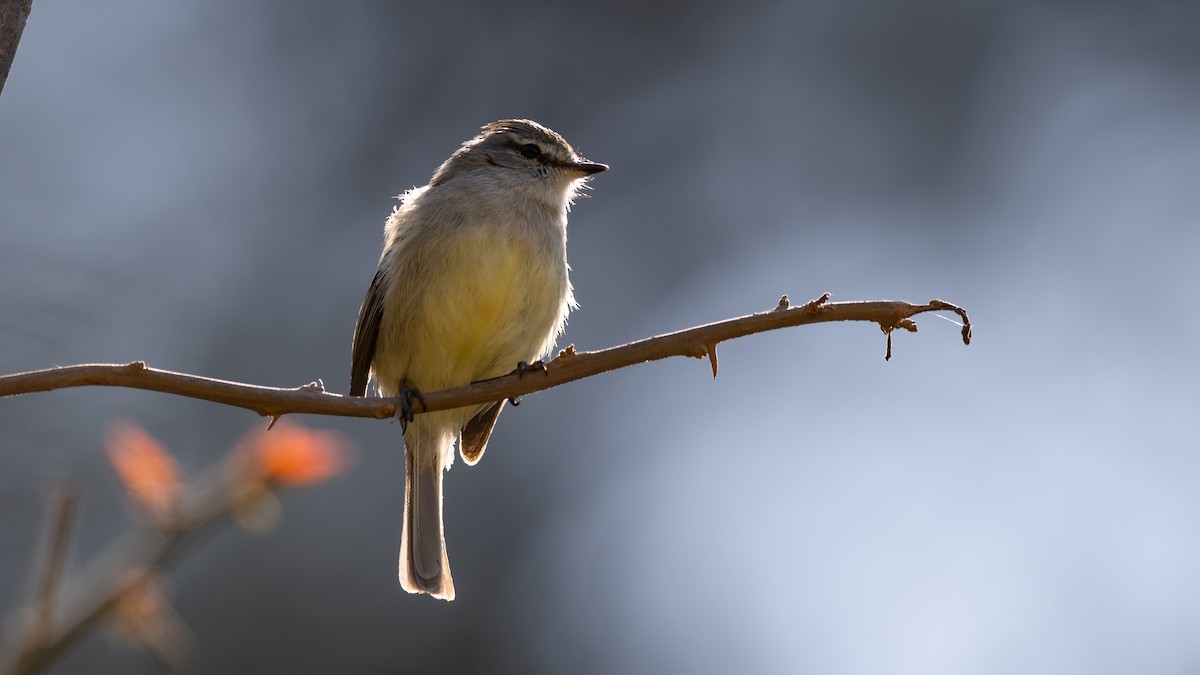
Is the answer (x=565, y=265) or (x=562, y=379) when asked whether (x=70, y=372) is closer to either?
(x=562, y=379)

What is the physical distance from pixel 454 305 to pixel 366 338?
65 centimetres

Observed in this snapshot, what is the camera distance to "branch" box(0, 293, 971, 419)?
254 cm

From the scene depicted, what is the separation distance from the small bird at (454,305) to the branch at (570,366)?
6.40ft

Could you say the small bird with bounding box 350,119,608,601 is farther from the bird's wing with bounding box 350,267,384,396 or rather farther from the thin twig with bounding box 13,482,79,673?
the thin twig with bounding box 13,482,79,673

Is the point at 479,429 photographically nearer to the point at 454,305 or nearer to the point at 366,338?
the point at 366,338

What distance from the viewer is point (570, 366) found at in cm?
309

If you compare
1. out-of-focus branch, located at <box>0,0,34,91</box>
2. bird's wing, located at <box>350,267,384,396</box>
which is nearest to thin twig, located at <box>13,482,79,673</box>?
out-of-focus branch, located at <box>0,0,34,91</box>

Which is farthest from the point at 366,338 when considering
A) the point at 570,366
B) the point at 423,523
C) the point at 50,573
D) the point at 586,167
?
the point at 50,573

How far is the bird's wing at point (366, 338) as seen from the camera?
552cm

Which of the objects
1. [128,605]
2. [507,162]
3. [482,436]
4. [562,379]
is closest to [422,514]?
[482,436]

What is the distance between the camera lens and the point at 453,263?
511 centimetres

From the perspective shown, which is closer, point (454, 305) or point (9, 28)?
point (9, 28)

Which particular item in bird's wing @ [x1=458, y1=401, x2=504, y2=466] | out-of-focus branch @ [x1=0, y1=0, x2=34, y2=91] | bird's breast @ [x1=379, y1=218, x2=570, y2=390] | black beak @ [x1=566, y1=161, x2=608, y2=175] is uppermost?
black beak @ [x1=566, y1=161, x2=608, y2=175]

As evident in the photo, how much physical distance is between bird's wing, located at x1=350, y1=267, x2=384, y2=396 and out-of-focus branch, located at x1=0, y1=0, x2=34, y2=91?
287 centimetres
